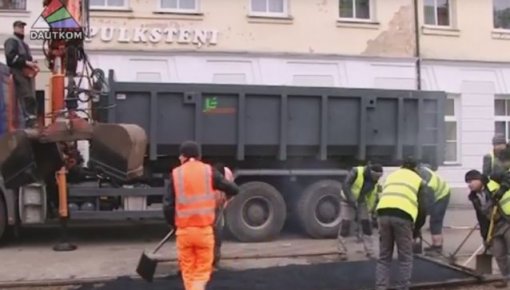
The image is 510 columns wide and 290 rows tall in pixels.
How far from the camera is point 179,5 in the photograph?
16.6 meters

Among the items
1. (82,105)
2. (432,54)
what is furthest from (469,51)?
(82,105)

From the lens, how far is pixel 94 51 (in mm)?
15805

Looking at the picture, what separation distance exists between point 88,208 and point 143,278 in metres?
3.19

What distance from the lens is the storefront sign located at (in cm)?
1597

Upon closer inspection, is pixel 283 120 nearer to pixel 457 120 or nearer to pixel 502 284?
pixel 502 284

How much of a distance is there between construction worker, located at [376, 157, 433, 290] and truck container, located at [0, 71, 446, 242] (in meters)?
4.30

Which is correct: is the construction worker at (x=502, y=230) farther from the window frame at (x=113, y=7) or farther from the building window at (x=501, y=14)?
the building window at (x=501, y=14)

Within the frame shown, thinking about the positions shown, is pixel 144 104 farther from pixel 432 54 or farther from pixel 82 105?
pixel 432 54

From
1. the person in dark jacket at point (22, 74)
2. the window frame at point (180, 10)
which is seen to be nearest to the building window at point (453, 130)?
the window frame at point (180, 10)

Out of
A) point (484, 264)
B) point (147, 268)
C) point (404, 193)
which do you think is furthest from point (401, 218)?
point (147, 268)

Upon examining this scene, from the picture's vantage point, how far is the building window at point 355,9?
17.6 metres

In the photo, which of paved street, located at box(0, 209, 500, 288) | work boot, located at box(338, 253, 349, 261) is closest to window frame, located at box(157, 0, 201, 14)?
paved street, located at box(0, 209, 500, 288)

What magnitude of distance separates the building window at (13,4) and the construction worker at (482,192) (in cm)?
1125

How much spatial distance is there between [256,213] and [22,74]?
4.02m
